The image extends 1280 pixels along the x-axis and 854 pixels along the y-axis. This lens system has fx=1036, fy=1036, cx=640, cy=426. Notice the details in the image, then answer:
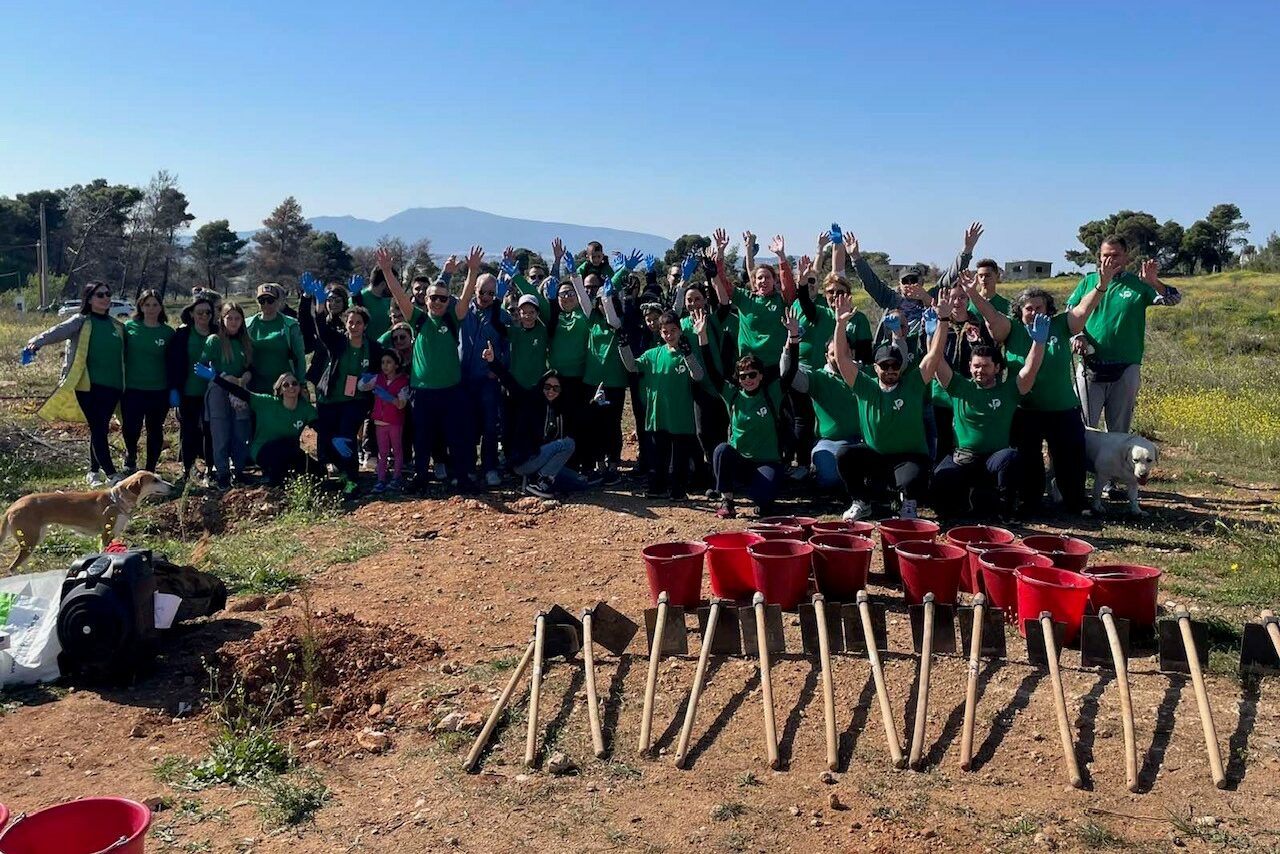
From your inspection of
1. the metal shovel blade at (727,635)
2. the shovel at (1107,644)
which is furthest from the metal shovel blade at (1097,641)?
the metal shovel blade at (727,635)

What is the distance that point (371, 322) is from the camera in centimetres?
990

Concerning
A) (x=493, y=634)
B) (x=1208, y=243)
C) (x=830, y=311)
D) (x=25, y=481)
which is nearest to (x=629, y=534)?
(x=493, y=634)

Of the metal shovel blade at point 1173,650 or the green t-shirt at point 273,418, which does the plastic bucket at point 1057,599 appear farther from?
the green t-shirt at point 273,418

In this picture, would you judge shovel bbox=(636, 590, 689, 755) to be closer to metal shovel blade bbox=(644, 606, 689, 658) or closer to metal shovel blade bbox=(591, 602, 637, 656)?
metal shovel blade bbox=(644, 606, 689, 658)

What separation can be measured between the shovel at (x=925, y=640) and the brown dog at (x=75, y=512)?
5314 millimetres

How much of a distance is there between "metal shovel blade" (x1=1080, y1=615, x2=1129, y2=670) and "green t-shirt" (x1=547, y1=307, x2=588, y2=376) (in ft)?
17.8

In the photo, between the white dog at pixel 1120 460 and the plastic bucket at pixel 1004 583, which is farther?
the white dog at pixel 1120 460

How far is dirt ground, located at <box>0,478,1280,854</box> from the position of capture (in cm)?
367

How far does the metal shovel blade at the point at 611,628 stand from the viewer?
526 cm

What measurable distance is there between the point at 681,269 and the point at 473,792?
7.24 m

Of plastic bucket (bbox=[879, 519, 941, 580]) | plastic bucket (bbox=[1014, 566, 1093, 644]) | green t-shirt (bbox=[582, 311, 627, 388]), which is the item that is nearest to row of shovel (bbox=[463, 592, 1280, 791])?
plastic bucket (bbox=[1014, 566, 1093, 644])

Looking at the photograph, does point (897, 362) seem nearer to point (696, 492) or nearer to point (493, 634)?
point (696, 492)

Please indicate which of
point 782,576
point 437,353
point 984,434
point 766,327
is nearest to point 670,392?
point 766,327

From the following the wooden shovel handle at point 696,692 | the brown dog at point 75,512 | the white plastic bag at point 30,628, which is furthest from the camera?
the brown dog at point 75,512
